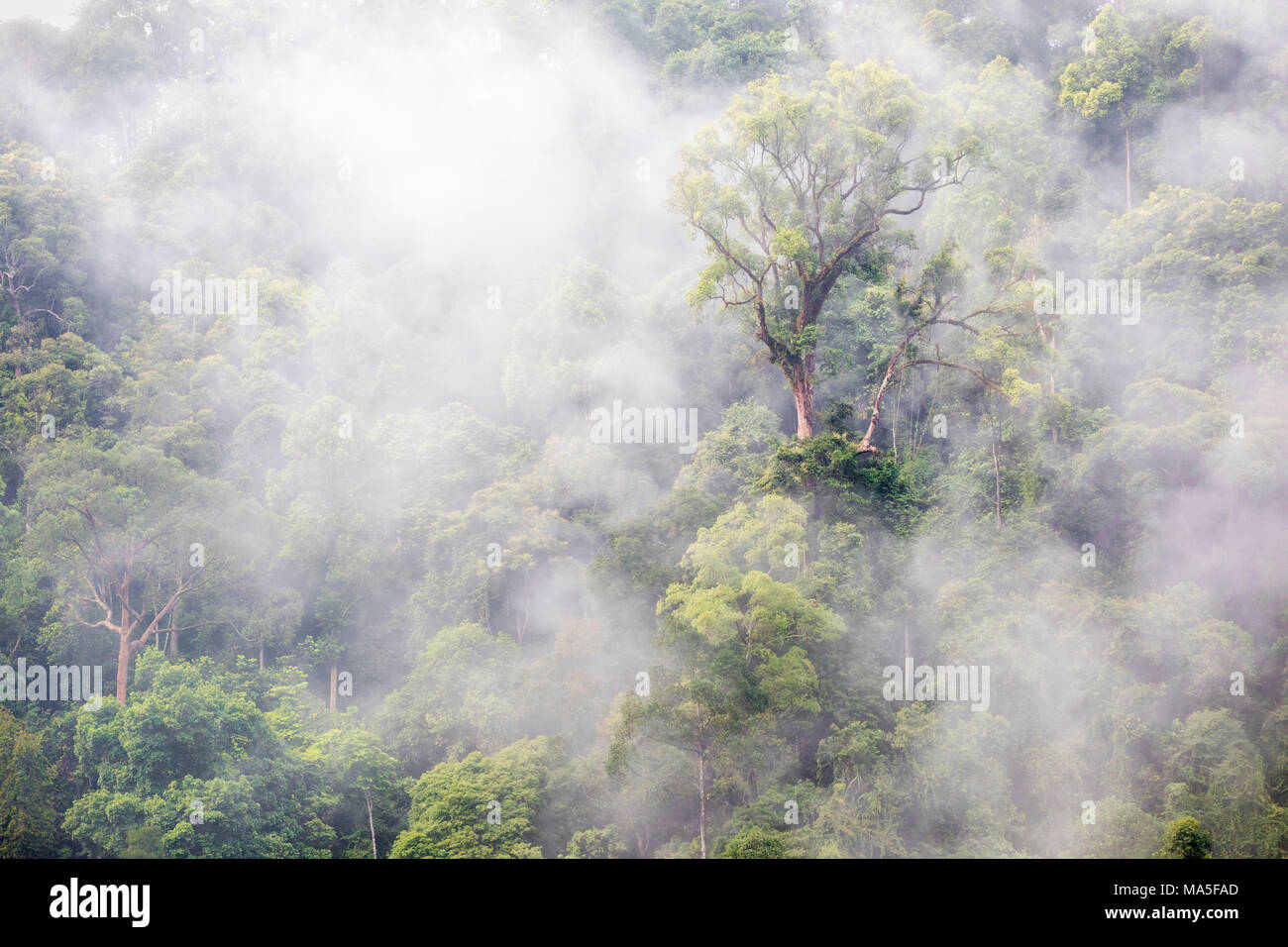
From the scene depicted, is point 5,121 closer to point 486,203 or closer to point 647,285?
point 486,203

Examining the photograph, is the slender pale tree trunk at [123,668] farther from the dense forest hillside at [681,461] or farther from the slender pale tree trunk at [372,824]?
the slender pale tree trunk at [372,824]

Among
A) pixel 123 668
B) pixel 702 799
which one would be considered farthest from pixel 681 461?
pixel 123 668

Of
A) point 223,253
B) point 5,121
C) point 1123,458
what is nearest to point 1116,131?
point 1123,458

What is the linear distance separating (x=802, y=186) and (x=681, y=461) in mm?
7311

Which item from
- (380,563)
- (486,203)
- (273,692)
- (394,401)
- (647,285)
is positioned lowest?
(273,692)

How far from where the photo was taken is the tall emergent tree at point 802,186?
1897 centimetres

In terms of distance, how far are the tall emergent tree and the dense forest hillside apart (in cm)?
10

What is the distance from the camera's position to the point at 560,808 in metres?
17.7

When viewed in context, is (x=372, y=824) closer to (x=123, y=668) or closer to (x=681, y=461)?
(x=123, y=668)

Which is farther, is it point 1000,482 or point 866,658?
point 1000,482

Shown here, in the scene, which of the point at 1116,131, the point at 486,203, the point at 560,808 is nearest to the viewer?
the point at 560,808

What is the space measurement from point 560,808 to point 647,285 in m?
15.0

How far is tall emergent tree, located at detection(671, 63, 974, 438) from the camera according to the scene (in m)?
19.0
